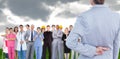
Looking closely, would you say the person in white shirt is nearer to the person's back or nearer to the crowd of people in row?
the crowd of people in row

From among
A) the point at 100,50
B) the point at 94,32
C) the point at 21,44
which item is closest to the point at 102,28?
the point at 94,32

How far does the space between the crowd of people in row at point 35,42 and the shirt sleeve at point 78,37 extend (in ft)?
48.5

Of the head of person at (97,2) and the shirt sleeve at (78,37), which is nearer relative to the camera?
the shirt sleeve at (78,37)

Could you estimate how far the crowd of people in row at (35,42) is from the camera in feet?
65.0

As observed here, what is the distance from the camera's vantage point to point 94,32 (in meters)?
4.78

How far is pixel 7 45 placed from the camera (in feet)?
68.1

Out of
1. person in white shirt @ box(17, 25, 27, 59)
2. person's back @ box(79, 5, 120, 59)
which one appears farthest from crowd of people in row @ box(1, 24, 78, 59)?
person's back @ box(79, 5, 120, 59)

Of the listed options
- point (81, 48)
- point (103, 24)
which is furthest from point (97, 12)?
point (81, 48)

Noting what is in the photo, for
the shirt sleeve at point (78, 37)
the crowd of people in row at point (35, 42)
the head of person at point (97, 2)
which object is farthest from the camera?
the crowd of people in row at point (35, 42)

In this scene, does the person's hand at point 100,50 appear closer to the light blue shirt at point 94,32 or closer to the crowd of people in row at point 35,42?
the light blue shirt at point 94,32

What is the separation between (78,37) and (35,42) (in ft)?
53.3

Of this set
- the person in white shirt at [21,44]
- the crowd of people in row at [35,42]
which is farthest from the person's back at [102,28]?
the person in white shirt at [21,44]

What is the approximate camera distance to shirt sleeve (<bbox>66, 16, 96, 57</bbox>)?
471 cm

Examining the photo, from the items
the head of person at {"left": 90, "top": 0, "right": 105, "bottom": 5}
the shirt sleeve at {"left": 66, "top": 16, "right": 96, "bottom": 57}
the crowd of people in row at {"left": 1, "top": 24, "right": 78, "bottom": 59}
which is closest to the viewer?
the shirt sleeve at {"left": 66, "top": 16, "right": 96, "bottom": 57}
